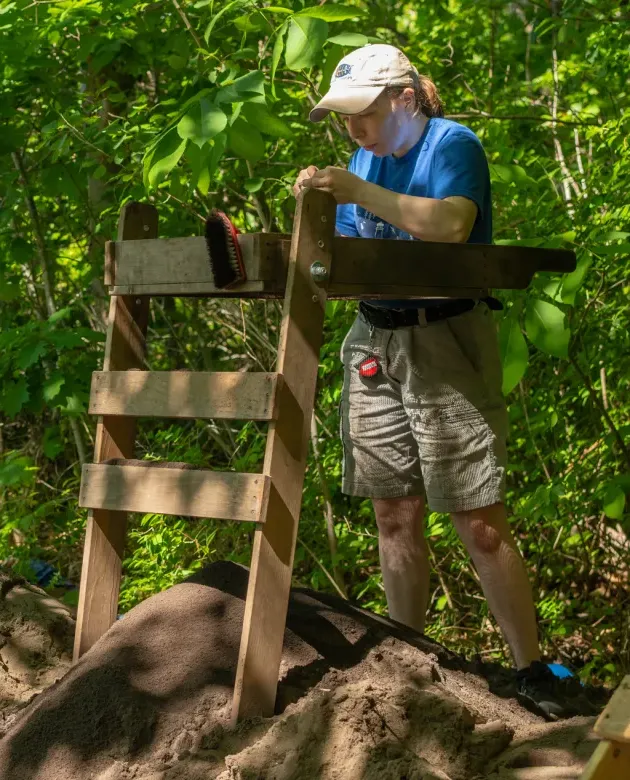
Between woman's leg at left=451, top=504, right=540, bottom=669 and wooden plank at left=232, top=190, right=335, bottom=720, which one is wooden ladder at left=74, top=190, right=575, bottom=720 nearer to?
wooden plank at left=232, top=190, right=335, bottom=720

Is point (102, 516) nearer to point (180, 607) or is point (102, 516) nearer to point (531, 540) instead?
point (180, 607)

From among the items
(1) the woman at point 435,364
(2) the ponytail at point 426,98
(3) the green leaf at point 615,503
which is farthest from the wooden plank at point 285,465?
(3) the green leaf at point 615,503

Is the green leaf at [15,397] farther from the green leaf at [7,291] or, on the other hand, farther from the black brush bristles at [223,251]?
the black brush bristles at [223,251]

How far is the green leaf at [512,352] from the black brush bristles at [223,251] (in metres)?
0.88

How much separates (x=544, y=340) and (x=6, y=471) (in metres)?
3.13

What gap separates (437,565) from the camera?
5.10m

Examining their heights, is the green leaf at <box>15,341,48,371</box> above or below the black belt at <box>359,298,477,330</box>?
below

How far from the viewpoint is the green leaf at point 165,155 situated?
9.71 feet

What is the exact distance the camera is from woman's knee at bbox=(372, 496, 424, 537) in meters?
3.36

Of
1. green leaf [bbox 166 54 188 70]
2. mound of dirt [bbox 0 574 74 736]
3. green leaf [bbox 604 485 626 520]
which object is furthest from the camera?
green leaf [bbox 166 54 188 70]

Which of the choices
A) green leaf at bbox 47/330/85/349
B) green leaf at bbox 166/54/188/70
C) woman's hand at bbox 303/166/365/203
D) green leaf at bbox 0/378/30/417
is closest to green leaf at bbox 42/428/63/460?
green leaf at bbox 0/378/30/417

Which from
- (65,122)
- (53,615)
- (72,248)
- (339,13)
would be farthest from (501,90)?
(53,615)

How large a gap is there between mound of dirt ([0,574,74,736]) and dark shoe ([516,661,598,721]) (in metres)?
1.62

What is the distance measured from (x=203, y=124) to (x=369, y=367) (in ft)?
3.13
